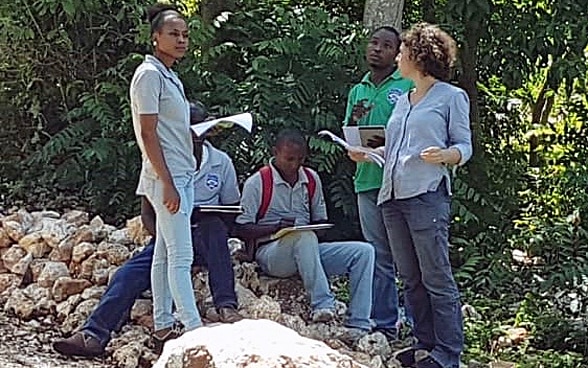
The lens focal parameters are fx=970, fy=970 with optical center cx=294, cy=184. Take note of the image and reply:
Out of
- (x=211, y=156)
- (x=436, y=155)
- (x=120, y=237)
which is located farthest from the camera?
(x=120, y=237)

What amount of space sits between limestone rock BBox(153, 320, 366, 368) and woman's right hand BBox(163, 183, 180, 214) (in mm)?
1609

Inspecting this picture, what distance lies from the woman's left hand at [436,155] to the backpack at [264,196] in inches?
42.4

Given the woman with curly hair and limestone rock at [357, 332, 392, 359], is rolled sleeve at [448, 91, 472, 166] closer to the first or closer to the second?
the woman with curly hair

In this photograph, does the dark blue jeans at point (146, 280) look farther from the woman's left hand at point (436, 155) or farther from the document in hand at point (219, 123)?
the woman's left hand at point (436, 155)

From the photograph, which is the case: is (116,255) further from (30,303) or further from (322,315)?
(322,315)

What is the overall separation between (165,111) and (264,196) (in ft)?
3.08

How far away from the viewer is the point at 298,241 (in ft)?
16.5

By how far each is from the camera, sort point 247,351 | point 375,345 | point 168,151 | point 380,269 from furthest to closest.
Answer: point 380,269 → point 375,345 → point 168,151 → point 247,351

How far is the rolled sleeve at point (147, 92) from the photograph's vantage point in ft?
14.1

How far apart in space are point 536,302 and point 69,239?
2.91 m

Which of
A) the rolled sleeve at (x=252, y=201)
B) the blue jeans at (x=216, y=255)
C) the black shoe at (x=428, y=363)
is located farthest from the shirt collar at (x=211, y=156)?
the black shoe at (x=428, y=363)

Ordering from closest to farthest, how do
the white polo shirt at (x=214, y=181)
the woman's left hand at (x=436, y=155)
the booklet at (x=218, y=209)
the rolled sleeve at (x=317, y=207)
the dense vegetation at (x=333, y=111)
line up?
the woman's left hand at (x=436, y=155) < the booklet at (x=218, y=209) < the white polo shirt at (x=214, y=181) < the rolled sleeve at (x=317, y=207) < the dense vegetation at (x=333, y=111)

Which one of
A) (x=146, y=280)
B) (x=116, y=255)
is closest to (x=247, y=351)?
(x=146, y=280)

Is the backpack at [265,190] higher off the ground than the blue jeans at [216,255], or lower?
higher
